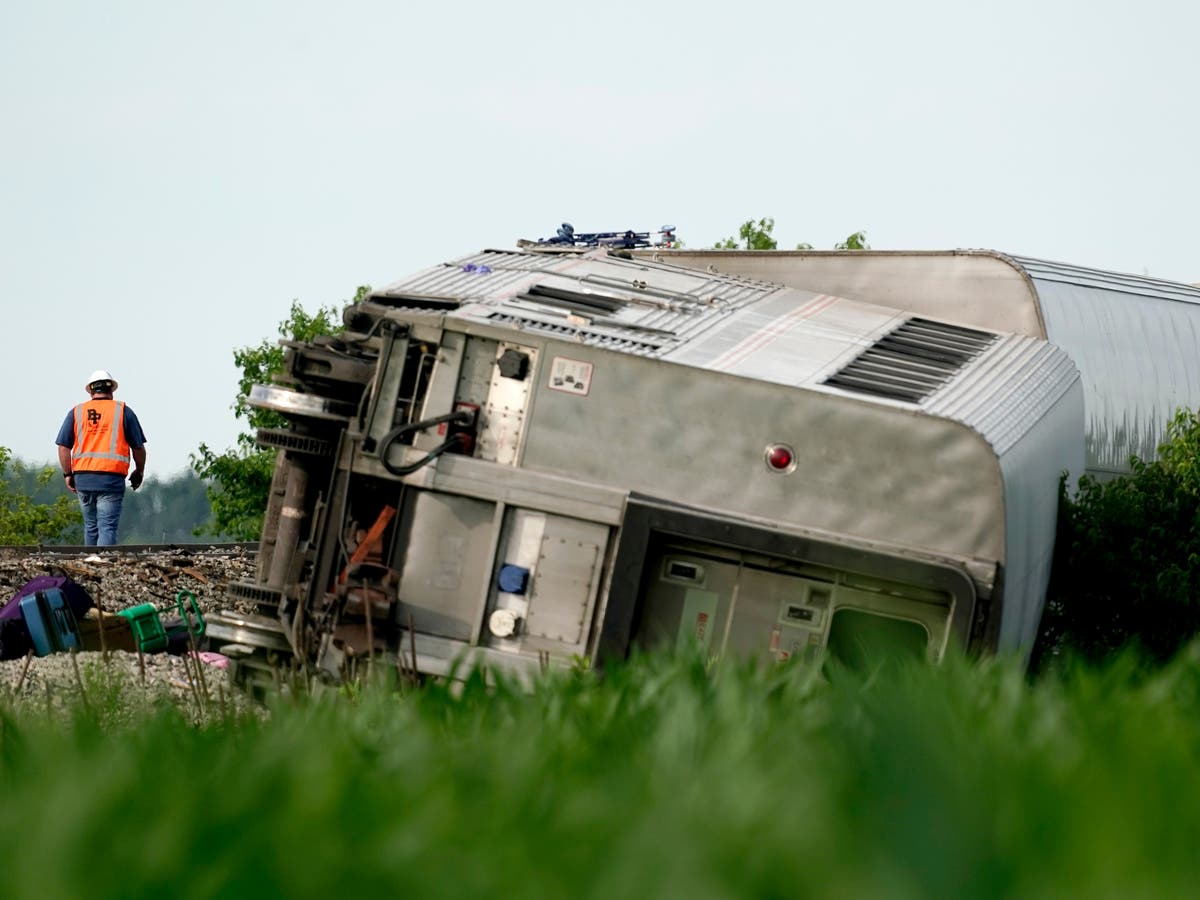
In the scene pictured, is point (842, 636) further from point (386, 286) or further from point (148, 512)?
point (148, 512)

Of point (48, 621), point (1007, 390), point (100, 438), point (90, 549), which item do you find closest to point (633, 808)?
point (1007, 390)

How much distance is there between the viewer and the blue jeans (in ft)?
65.1

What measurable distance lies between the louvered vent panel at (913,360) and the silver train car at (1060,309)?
9.47ft

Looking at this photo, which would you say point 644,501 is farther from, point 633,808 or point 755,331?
point 633,808

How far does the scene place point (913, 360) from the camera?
35.1 ft

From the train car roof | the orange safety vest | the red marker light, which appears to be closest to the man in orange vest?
the orange safety vest

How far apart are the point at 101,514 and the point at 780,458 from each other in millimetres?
12407

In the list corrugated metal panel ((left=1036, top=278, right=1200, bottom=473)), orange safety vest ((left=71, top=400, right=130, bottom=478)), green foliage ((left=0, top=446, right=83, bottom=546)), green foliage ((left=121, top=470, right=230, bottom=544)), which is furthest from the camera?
green foliage ((left=121, top=470, right=230, bottom=544))

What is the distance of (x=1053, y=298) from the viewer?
15.3 m

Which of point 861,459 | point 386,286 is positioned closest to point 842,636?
point 861,459

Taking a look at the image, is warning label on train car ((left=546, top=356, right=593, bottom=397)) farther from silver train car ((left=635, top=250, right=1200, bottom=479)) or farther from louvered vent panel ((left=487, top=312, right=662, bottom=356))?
silver train car ((left=635, top=250, right=1200, bottom=479))

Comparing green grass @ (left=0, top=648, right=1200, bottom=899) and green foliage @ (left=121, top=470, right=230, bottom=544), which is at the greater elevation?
green grass @ (left=0, top=648, right=1200, bottom=899)

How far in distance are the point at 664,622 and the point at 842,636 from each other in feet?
3.10

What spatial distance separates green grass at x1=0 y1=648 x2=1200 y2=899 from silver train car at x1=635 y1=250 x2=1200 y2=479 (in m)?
11.2
